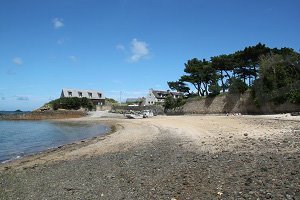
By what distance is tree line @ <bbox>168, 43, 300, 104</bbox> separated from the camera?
44438 mm

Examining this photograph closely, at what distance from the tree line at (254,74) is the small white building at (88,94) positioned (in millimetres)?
42222

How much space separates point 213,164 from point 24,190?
18.5 feet

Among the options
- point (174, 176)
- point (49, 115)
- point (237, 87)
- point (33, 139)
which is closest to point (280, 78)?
point (237, 87)

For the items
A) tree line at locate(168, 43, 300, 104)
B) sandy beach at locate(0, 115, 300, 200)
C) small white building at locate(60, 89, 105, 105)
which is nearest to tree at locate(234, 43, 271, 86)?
tree line at locate(168, 43, 300, 104)

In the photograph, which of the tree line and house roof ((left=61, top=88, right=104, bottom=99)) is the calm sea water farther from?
house roof ((left=61, top=88, right=104, bottom=99))

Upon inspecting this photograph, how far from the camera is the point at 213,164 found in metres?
10.4

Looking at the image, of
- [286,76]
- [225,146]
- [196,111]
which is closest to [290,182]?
[225,146]

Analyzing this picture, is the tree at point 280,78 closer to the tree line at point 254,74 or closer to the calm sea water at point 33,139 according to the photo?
the tree line at point 254,74

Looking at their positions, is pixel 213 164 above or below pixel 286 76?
below

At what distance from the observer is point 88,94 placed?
113062mm

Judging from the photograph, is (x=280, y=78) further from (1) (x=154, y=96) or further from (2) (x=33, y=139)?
(1) (x=154, y=96)

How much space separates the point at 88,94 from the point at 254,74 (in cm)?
6771

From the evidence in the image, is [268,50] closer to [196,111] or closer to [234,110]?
[234,110]

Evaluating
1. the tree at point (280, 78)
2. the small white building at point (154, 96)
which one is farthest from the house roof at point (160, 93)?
the tree at point (280, 78)
